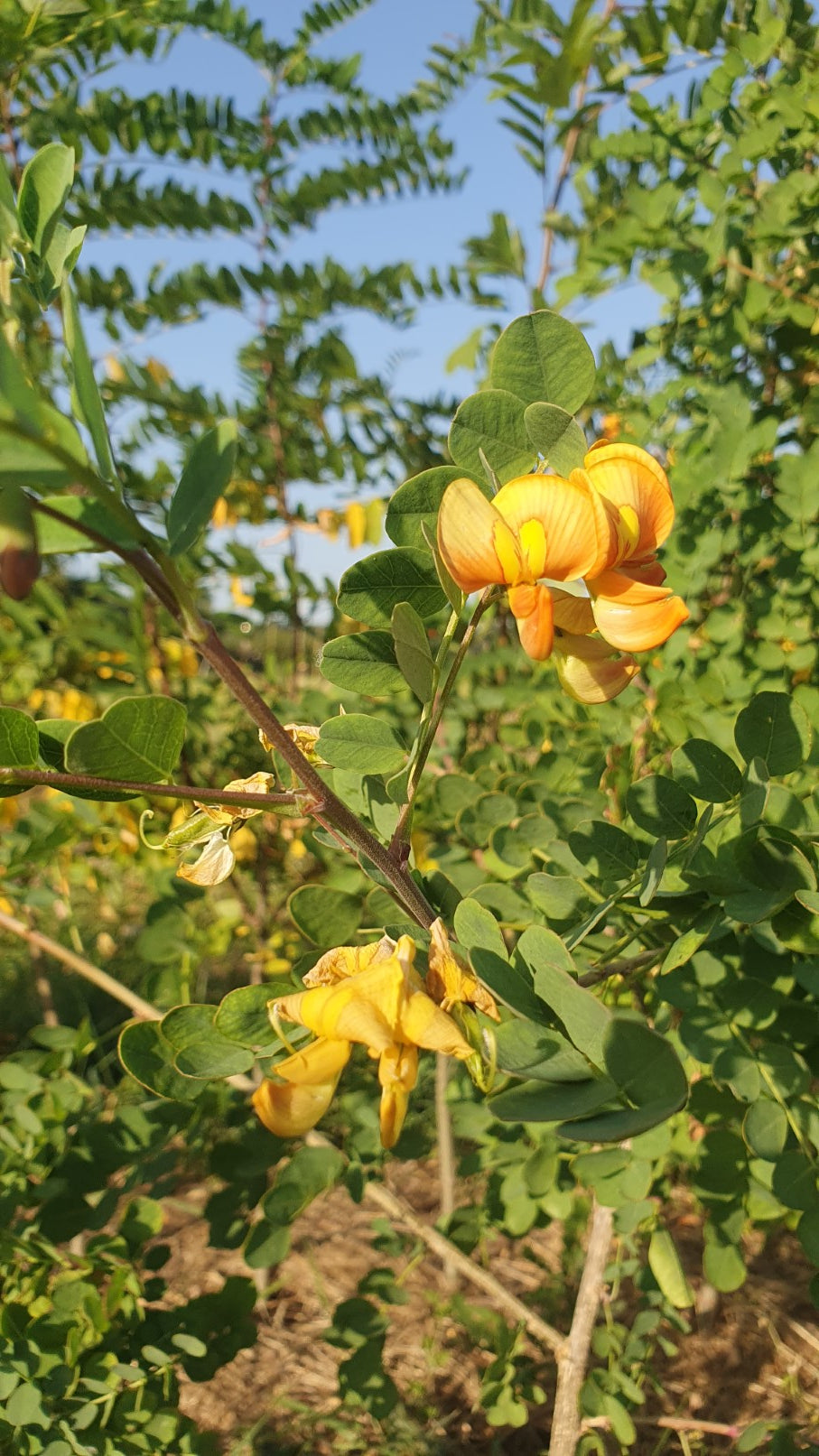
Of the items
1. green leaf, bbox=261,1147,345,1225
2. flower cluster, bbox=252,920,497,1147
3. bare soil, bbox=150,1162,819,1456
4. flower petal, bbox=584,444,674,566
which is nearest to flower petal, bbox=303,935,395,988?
flower cluster, bbox=252,920,497,1147

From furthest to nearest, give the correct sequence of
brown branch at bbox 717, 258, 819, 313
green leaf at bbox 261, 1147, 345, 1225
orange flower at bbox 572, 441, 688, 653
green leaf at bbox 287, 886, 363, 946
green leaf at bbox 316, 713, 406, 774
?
brown branch at bbox 717, 258, 819, 313, green leaf at bbox 261, 1147, 345, 1225, green leaf at bbox 287, 886, 363, 946, green leaf at bbox 316, 713, 406, 774, orange flower at bbox 572, 441, 688, 653

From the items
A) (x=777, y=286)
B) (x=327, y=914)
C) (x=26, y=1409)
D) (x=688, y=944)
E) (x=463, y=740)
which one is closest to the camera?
(x=688, y=944)

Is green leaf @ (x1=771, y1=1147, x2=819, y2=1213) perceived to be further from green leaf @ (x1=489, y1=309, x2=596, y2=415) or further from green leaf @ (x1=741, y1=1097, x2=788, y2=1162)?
green leaf @ (x1=489, y1=309, x2=596, y2=415)

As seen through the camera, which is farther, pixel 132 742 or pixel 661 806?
pixel 661 806

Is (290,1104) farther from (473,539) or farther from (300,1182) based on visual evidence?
(300,1182)

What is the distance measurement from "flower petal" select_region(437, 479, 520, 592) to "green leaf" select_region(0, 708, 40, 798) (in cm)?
22

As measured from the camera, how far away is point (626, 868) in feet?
2.04

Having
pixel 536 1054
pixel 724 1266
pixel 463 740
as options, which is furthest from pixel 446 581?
pixel 463 740

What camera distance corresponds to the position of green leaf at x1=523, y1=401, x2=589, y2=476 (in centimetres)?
46

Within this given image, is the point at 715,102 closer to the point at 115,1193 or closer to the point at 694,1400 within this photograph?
the point at 115,1193

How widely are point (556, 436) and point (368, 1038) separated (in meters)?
0.29

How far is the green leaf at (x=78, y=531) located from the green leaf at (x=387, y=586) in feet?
0.44

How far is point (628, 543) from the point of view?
469mm

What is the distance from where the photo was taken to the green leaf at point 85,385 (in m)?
0.41
